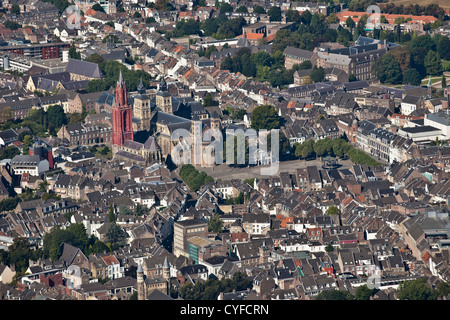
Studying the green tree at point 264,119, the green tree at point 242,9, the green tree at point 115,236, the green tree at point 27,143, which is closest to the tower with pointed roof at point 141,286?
the green tree at point 115,236

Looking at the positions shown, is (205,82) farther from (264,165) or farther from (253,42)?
(264,165)

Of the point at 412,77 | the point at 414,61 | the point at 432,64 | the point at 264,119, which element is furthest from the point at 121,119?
the point at 432,64

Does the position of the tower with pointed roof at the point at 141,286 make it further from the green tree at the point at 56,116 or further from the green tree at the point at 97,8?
the green tree at the point at 97,8

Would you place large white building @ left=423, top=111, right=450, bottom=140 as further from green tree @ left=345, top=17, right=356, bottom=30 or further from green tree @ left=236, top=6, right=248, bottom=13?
green tree @ left=236, top=6, right=248, bottom=13

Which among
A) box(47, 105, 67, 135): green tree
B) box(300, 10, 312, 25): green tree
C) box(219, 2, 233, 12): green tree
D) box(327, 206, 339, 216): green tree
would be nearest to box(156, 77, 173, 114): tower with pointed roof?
box(47, 105, 67, 135): green tree
